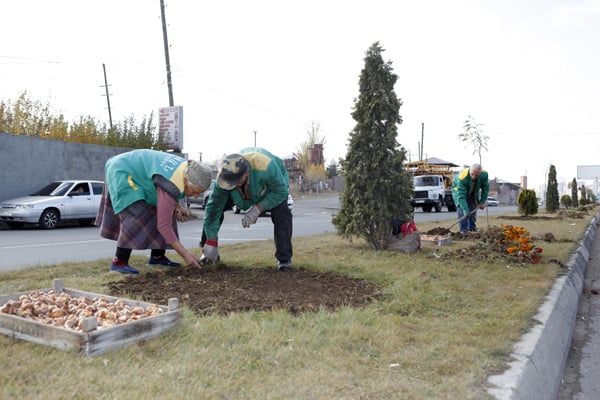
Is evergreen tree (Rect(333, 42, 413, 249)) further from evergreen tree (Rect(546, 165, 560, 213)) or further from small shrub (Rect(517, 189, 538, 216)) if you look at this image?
evergreen tree (Rect(546, 165, 560, 213))

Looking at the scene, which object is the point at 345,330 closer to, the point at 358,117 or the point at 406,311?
the point at 406,311

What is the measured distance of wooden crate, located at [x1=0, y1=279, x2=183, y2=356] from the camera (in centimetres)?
285

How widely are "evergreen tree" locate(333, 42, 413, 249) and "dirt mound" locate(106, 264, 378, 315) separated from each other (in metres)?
2.53

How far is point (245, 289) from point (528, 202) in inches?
759

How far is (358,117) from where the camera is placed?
850 cm

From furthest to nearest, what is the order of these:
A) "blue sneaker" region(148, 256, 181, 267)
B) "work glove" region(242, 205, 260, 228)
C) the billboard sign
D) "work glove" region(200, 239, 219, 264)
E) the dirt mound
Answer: the billboard sign → "blue sneaker" region(148, 256, 181, 267) → "work glove" region(200, 239, 219, 264) → "work glove" region(242, 205, 260, 228) → the dirt mound

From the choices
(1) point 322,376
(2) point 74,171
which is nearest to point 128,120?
(2) point 74,171

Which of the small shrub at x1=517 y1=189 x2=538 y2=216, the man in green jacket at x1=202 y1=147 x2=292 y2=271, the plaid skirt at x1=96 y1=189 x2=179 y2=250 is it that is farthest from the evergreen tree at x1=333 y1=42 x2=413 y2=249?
the small shrub at x1=517 y1=189 x2=538 y2=216

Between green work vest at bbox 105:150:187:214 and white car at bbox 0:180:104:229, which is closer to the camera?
green work vest at bbox 105:150:187:214

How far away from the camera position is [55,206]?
14.9 m

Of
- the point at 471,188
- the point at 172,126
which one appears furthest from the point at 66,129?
the point at 471,188

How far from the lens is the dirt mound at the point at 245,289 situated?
419 centimetres

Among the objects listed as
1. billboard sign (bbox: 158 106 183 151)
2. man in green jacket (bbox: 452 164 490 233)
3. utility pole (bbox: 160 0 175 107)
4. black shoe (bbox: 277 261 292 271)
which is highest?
utility pole (bbox: 160 0 175 107)

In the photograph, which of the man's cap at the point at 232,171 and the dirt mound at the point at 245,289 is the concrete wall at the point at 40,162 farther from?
the man's cap at the point at 232,171
